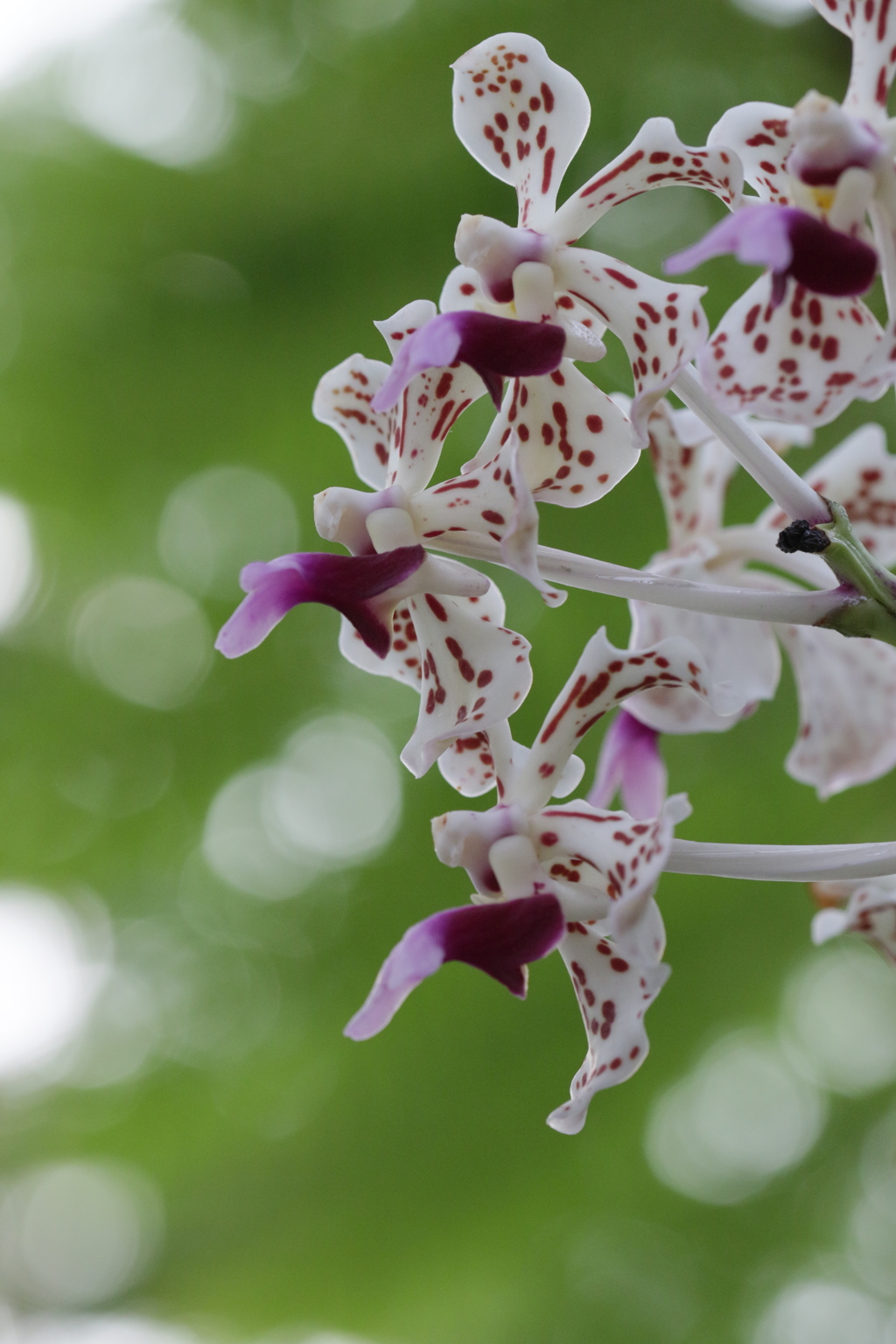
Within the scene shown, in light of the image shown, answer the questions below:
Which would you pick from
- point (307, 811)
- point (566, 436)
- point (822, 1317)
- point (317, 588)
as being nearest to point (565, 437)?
point (566, 436)

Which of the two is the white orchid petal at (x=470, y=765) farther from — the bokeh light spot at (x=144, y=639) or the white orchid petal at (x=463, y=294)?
the bokeh light spot at (x=144, y=639)

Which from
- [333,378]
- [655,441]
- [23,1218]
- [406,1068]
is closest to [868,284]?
[333,378]

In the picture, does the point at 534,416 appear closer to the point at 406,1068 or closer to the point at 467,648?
the point at 467,648

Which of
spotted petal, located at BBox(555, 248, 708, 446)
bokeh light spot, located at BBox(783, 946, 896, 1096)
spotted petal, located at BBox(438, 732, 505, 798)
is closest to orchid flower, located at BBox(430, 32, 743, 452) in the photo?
spotted petal, located at BBox(555, 248, 708, 446)

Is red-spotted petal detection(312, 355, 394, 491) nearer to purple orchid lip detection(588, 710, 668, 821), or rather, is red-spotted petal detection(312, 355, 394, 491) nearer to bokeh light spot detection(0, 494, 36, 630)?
purple orchid lip detection(588, 710, 668, 821)

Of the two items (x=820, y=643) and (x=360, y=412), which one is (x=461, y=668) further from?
(x=820, y=643)

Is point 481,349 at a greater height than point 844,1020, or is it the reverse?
point 481,349

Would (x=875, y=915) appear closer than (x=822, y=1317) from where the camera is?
Yes
